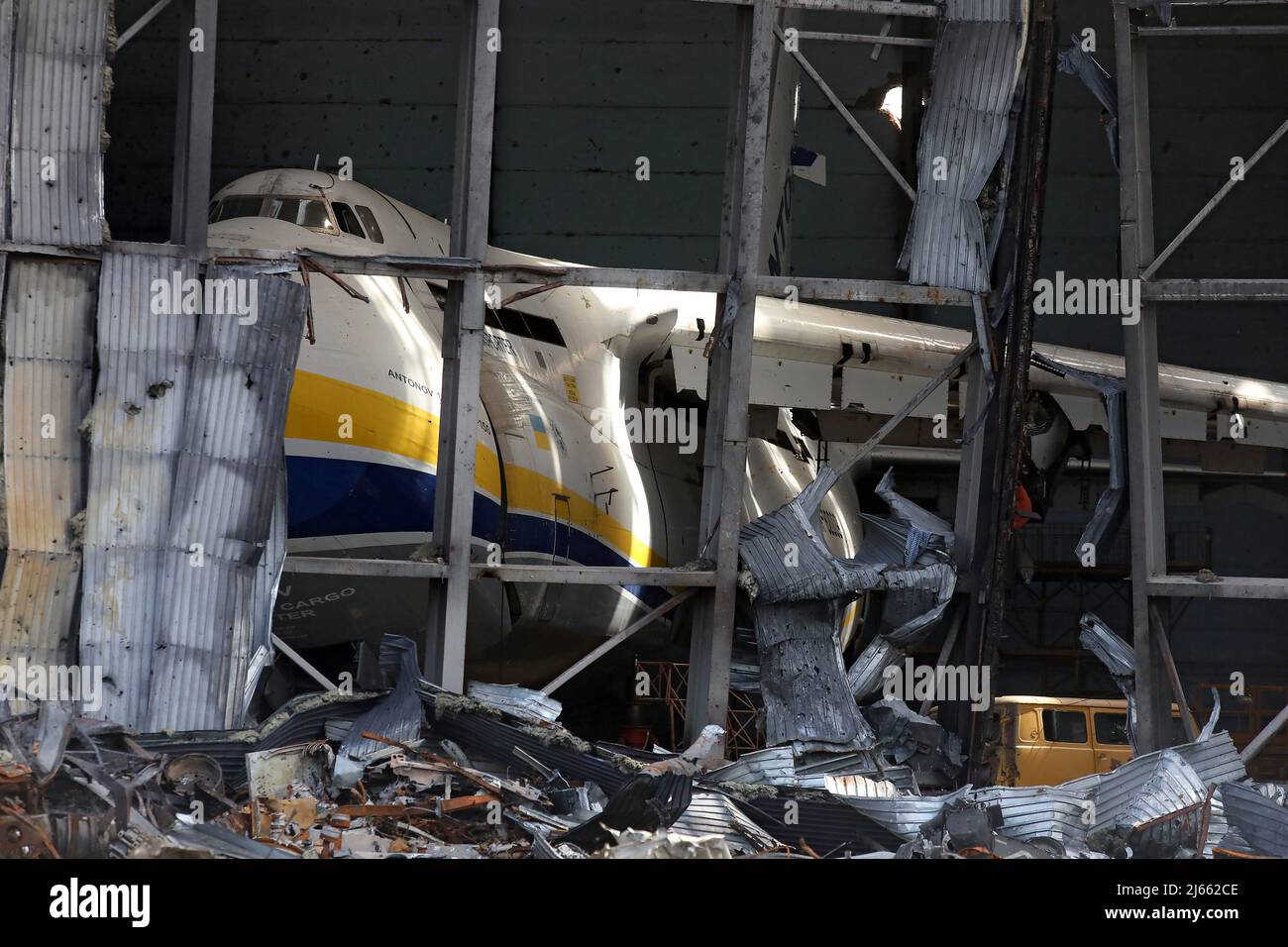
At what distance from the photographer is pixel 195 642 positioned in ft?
29.9

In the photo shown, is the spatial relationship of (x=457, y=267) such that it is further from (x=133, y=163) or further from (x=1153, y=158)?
(x=1153, y=158)

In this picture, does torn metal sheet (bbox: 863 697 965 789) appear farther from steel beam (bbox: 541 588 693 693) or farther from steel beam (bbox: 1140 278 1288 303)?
steel beam (bbox: 1140 278 1288 303)

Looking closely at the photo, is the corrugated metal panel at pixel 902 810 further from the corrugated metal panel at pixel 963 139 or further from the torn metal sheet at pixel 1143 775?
the corrugated metal panel at pixel 963 139

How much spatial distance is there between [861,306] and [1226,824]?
11.5 metres

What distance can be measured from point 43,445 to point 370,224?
140 inches

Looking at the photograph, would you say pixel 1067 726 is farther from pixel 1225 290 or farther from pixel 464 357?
pixel 464 357

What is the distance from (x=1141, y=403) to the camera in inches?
405

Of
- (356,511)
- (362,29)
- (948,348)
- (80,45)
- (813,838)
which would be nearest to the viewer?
(813,838)

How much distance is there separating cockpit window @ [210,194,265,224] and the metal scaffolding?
Result: 6550 millimetres

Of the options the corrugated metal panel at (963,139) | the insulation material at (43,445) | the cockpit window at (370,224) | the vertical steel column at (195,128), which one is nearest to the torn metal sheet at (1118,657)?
the corrugated metal panel at (963,139)

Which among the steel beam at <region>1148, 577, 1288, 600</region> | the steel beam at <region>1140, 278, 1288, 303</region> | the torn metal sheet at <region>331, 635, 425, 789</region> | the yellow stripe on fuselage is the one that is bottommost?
the torn metal sheet at <region>331, 635, 425, 789</region>

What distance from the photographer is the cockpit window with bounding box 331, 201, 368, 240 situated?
459 inches

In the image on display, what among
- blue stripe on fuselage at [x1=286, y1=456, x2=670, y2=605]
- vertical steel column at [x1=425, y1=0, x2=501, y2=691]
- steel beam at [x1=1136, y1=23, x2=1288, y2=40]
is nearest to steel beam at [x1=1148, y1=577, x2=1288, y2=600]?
steel beam at [x1=1136, y1=23, x2=1288, y2=40]

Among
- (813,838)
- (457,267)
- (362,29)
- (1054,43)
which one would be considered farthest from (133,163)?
(813,838)
